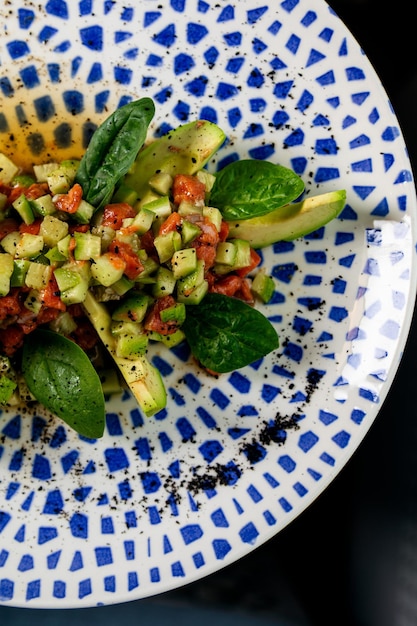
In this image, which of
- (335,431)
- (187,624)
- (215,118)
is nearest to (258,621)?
(187,624)

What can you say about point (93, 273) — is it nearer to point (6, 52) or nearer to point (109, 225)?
point (109, 225)

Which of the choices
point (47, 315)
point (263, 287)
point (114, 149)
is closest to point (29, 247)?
point (47, 315)

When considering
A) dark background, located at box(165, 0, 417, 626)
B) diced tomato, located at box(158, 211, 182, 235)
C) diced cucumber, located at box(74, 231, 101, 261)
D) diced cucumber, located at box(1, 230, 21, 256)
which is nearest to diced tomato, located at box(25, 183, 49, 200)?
diced cucumber, located at box(1, 230, 21, 256)

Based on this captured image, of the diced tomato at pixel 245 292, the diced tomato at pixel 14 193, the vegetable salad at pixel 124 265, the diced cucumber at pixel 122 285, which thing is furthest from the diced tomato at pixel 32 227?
the diced tomato at pixel 245 292

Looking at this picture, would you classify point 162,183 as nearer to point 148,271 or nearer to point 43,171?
point 148,271

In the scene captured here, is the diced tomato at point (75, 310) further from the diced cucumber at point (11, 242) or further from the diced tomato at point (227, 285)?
the diced tomato at point (227, 285)

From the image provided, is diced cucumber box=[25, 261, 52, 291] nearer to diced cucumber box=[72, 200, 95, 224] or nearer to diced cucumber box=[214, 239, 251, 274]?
diced cucumber box=[72, 200, 95, 224]
